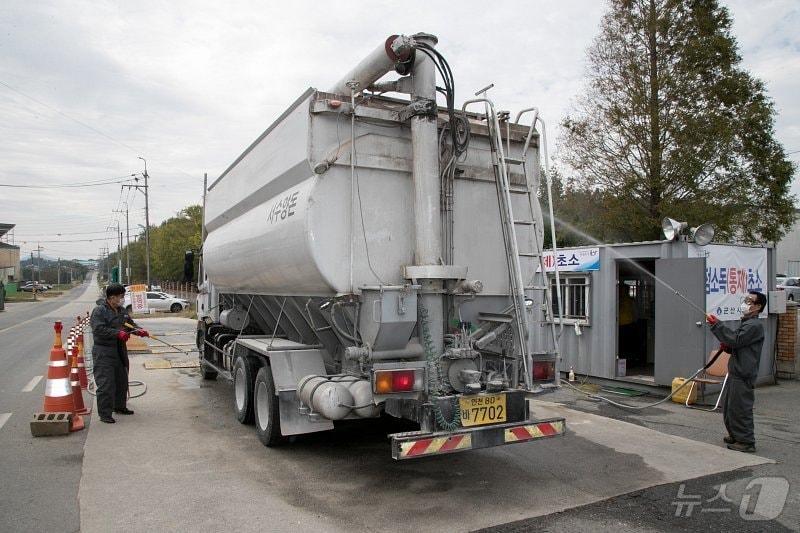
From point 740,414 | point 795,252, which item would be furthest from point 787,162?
point 795,252

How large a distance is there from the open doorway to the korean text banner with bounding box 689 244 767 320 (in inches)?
65.2

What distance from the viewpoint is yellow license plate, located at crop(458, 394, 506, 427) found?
191 inches

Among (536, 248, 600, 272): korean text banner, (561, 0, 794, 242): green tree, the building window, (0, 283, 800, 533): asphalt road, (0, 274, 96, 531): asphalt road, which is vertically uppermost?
(561, 0, 794, 242): green tree

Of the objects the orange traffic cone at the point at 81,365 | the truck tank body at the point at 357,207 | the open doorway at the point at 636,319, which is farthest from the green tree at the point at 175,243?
the truck tank body at the point at 357,207

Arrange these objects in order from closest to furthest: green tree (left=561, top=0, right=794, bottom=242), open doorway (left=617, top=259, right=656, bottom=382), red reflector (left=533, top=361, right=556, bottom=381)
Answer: red reflector (left=533, top=361, right=556, bottom=381)
open doorway (left=617, top=259, right=656, bottom=382)
green tree (left=561, top=0, right=794, bottom=242)

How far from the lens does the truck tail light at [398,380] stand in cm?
489

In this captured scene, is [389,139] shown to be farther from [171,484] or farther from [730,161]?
[730,161]

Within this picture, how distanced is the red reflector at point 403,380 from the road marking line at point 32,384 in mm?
7749

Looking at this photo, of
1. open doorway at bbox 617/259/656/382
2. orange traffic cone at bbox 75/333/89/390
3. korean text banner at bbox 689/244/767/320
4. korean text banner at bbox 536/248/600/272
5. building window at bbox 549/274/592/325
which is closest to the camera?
orange traffic cone at bbox 75/333/89/390

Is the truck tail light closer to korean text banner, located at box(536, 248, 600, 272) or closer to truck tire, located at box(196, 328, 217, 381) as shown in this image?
korean text banner, located at box(536, 248, 600, 272)

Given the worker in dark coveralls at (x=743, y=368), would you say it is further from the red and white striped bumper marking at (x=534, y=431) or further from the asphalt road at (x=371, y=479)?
the red and white striped bumper marking at (x=534, y=431)

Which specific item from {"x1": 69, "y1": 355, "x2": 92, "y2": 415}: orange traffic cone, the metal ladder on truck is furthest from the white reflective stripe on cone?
the metal ladder on truck

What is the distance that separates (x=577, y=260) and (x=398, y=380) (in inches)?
273

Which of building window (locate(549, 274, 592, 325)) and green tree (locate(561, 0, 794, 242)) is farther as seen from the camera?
green tree (locate(561, 0, 794, 242))
